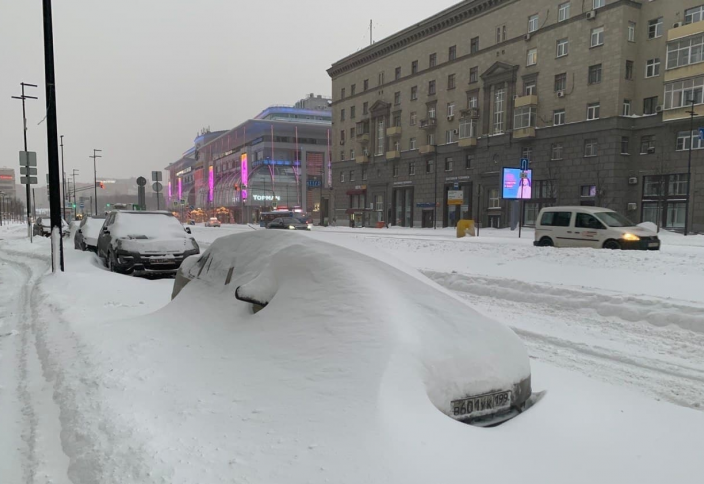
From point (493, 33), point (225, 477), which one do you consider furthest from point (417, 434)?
point (493, 33)

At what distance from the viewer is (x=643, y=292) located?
28.9ft

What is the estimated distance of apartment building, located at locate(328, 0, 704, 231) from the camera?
3497 centimetres

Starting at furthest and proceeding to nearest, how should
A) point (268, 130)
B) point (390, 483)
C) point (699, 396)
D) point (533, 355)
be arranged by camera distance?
point (268, 130)
point (533, 355)
point (699, 396)
point (390, 483)

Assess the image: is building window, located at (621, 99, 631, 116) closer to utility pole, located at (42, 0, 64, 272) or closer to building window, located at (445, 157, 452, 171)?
building window, located at (445, 157, 452, 171)

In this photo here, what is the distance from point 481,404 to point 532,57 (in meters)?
46.6

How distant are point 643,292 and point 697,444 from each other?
6.44 metres

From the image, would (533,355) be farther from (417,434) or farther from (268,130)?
(268,130)

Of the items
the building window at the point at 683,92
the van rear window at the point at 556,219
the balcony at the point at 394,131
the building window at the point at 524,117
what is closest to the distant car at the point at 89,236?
the van rear window at the point at 556,219

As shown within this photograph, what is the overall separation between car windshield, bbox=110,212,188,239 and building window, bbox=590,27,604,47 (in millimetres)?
38466

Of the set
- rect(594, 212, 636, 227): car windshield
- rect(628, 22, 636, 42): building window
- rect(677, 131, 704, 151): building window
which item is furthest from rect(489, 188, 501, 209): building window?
rect(594, 212, 636, 227): car windshield

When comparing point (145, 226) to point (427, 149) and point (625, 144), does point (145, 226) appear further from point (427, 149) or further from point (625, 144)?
point (427, 149)

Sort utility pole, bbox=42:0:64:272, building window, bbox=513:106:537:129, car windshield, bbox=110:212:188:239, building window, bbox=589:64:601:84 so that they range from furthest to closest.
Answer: building window, bbox=513:106:537:129 → building window, bbox=589:64:601:84 → car windshield, bbox=110:212:188:239 → utility pole, bbox=42:0:64:272

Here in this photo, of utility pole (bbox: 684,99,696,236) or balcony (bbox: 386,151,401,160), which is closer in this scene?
utility pole (bbox: 684,99,696,236)

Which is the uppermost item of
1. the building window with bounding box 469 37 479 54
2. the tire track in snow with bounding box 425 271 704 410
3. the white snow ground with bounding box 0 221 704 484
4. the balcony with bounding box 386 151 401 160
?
the building window with bounding box 469 37 479 54
